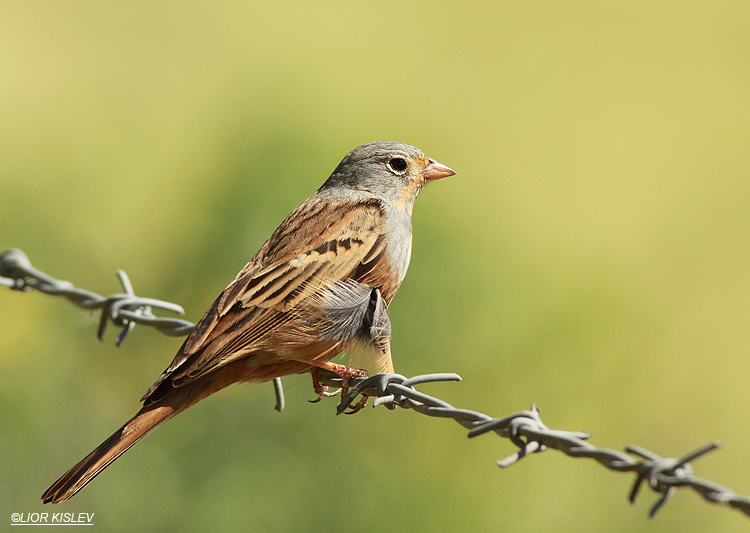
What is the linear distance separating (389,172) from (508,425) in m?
2.78

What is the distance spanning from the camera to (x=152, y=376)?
646 cm

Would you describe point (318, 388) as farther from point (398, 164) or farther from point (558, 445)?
point (558, 445)

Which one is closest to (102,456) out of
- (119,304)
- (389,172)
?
(119,304)

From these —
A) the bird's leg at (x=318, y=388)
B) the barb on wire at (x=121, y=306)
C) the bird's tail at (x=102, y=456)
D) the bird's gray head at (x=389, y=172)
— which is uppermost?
the bird's gray head at (x=389, y=172)

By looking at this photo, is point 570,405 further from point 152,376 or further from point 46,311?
point 46,311

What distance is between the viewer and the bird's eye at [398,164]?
5.07m

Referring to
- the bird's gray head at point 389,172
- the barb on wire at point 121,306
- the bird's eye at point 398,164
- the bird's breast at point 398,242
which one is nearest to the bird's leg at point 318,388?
the barb on wire at point 121,306

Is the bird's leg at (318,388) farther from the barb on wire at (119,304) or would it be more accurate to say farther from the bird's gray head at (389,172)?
the bird's gray head at (389,172)

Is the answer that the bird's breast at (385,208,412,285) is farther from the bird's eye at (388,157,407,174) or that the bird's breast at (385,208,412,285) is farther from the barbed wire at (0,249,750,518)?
the barbed wire at (0,249,750,518)

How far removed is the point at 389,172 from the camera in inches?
199

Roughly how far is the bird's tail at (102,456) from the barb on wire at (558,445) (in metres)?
1.02

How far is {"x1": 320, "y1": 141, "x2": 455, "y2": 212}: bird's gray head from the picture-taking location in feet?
16.4

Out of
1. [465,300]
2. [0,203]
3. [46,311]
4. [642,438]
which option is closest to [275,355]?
[465,300]

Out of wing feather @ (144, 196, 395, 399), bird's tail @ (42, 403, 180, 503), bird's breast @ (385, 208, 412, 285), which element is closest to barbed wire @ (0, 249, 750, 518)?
wing feather @ (144, 196, 395, 399)
